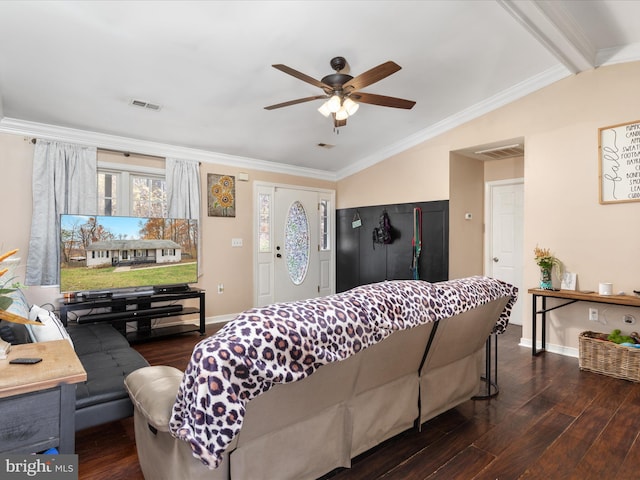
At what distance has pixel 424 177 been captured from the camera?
5.22 meters

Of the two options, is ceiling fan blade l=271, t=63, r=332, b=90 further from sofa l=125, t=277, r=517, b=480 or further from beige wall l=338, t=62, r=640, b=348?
beige wall l=338, t=62, r=640, b=348

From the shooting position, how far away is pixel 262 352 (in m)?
1.29

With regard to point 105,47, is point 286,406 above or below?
below

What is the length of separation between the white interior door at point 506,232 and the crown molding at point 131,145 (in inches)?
122

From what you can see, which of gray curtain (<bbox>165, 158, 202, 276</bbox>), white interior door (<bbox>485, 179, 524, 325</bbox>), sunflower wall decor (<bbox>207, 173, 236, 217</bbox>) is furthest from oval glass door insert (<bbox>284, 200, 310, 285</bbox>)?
white interior door (<bbox>485, 179, 524, 325</bbox>)

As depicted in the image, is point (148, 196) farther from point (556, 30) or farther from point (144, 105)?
point (556, 30)

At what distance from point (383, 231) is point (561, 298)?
252 centimetres

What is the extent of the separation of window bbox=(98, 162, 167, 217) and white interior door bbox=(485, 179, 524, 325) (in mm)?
4684

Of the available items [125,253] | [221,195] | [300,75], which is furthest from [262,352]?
[221,195]

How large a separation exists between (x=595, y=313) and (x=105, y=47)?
5.18m

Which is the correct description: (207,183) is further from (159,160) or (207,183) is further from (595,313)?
(595,313)

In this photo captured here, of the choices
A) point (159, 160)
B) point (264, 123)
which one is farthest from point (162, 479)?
point (159, 160)

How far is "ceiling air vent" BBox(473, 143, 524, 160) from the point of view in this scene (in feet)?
15.3

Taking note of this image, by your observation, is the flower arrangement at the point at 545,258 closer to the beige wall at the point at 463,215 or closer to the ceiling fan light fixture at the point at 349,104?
the beige wall at the point at 463,215
